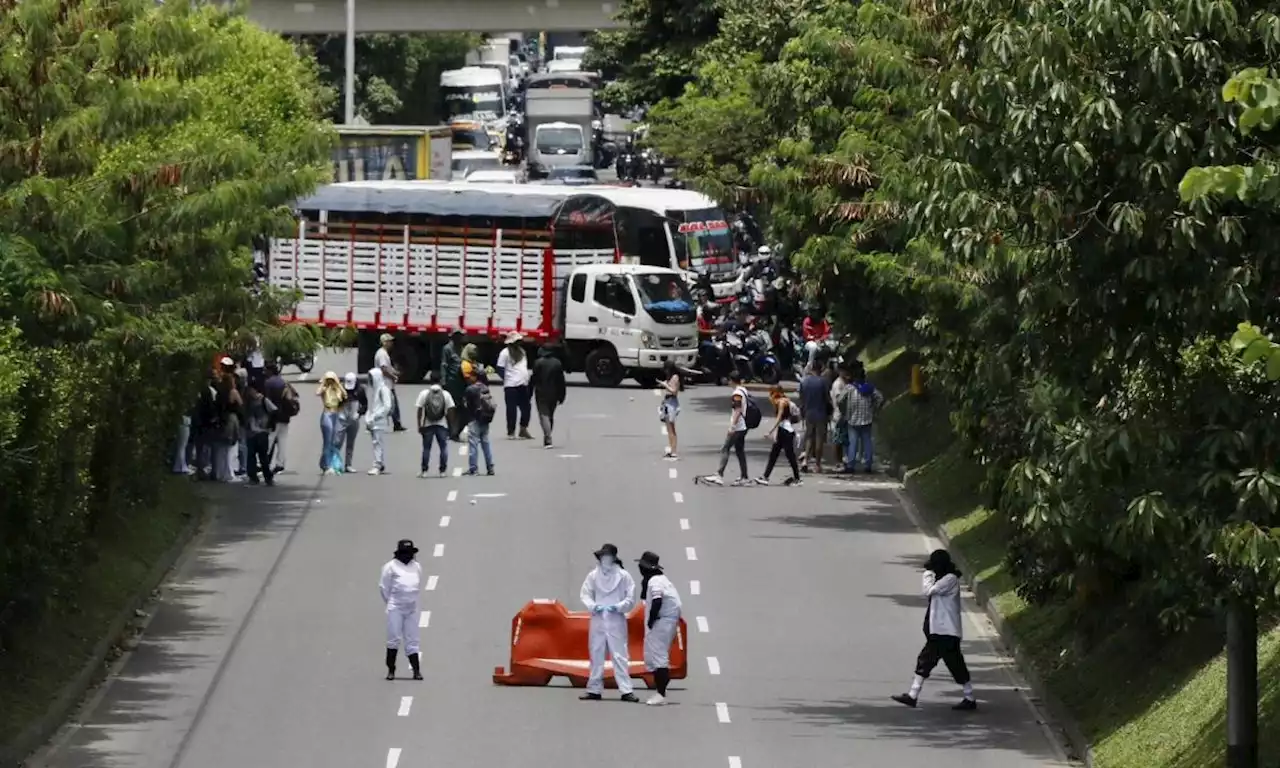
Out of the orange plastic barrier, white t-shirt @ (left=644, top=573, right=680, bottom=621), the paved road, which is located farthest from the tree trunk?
the orange plastic barrier

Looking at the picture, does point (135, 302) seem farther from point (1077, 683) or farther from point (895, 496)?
point (895, 496)

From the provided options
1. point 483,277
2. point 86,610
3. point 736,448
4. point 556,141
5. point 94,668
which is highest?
point 556,141

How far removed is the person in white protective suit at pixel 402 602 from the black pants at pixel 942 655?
4.75 m

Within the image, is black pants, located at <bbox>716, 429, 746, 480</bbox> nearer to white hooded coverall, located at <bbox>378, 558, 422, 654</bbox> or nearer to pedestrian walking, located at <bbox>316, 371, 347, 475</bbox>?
pedestrian walking, located at <bbox>316, 371, 347, 475</bbox>

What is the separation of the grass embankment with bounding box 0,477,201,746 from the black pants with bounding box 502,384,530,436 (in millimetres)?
6848

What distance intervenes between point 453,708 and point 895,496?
1375 centimetres

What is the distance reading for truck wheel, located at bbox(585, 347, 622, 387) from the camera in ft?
147

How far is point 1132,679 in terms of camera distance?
850 inches

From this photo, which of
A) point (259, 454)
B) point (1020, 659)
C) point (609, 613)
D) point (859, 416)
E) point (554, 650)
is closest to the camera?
point (609, 613)

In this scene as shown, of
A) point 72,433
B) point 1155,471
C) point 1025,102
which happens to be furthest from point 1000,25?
point 72,433

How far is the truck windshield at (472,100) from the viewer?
352ft

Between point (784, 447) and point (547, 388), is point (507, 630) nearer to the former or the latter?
point (784, 447)

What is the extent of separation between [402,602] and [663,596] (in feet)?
8.57

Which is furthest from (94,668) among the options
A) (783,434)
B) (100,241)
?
(783,434)
